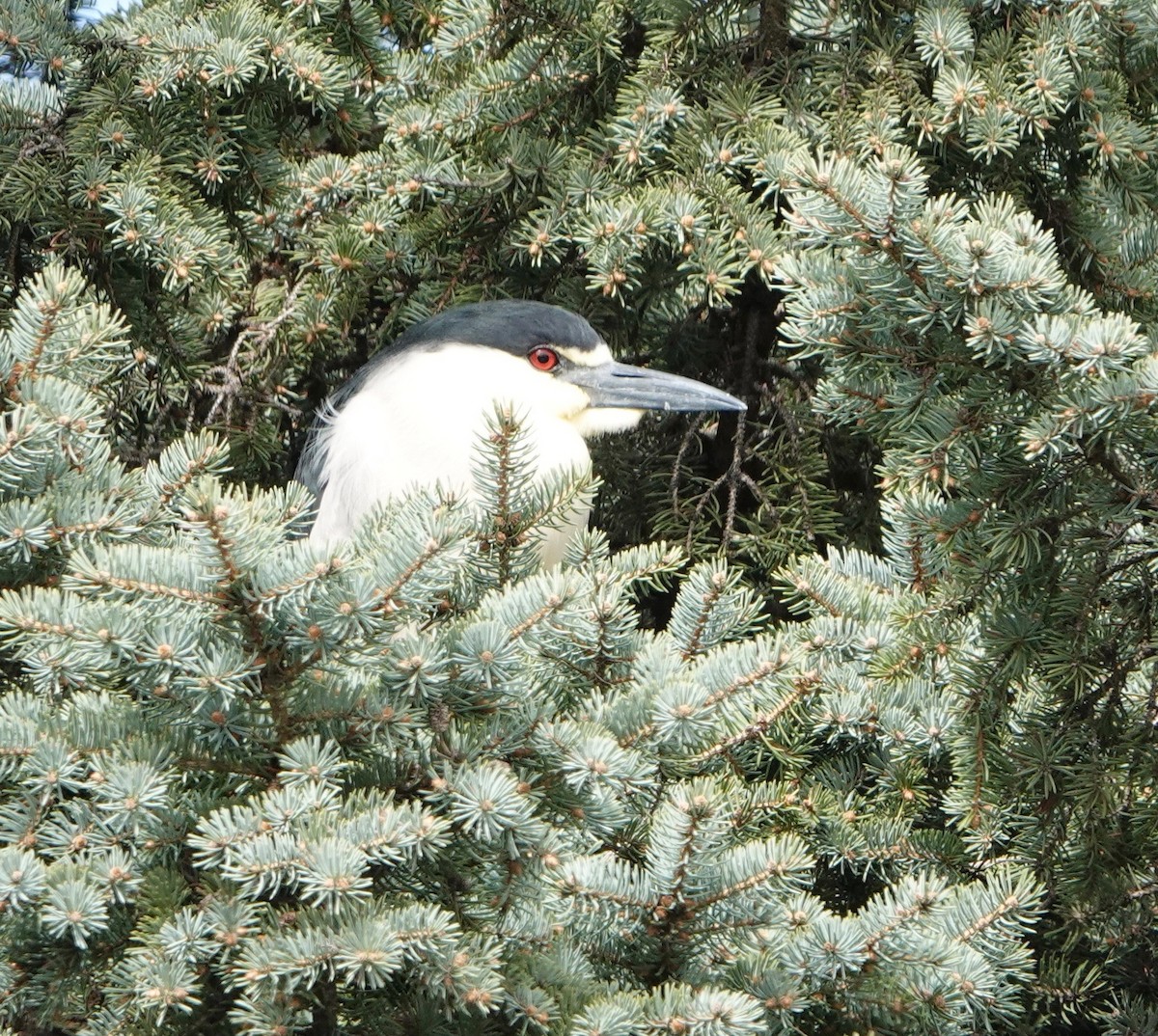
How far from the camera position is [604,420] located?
12.4 feet

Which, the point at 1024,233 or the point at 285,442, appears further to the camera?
the point at 285,442

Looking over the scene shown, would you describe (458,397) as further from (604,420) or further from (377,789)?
(377,789)

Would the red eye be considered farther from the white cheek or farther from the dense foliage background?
the dense foliage background

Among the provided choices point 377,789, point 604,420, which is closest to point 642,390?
point 604,420

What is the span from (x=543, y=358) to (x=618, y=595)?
2.07 meters

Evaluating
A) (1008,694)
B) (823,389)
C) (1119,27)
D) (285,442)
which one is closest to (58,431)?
(823,389)

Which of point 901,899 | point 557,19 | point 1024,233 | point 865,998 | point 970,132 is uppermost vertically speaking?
point 557,19

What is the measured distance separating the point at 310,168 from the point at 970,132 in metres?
1.47

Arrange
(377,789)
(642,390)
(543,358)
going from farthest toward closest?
(543,358) < (642,390) < (377,789)

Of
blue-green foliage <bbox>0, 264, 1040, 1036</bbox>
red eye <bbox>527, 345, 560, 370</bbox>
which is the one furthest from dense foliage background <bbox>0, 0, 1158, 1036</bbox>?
red eye <bbox>527, 345, 560, 370</bbox>

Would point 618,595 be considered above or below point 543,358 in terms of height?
below

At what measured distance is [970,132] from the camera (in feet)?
8.86

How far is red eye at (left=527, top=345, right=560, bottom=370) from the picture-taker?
3.69 m

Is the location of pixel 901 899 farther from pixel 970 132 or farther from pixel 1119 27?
pixel 1119 27
